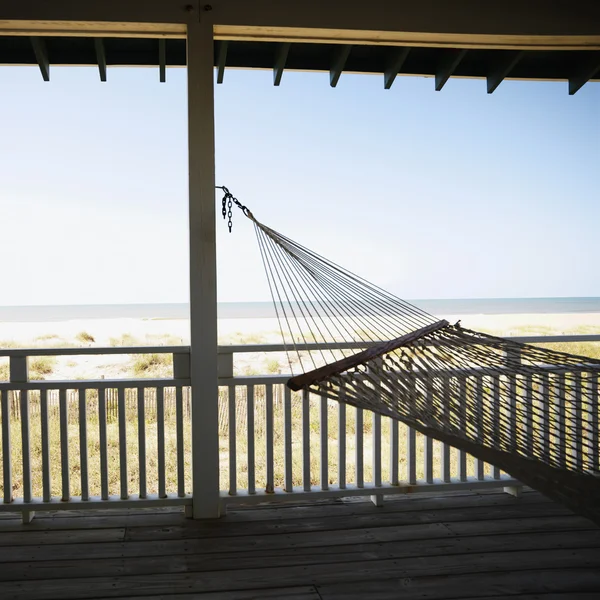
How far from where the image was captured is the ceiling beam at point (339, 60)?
250cm

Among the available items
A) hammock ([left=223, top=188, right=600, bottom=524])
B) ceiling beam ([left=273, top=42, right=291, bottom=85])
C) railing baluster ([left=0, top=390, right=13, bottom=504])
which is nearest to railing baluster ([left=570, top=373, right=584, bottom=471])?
hammock ([left=223, top=188, right=600, bottom=524])

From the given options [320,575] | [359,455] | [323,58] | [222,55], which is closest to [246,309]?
[323,58]

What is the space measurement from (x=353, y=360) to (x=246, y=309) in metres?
17.6

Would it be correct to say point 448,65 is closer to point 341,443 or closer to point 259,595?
point 341,443

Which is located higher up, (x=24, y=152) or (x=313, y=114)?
(x=313, y=114)

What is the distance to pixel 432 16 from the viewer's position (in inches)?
90.0

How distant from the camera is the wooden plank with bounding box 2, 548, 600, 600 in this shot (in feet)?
5.76

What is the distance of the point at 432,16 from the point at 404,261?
1793 centimetres

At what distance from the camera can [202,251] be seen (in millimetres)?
2223

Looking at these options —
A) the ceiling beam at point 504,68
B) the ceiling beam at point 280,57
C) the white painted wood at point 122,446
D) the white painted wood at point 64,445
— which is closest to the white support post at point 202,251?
the white painted wood at point 122,446

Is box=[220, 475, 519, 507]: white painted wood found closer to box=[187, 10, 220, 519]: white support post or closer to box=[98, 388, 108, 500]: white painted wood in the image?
box=[187, 10, 220, 519]: white support post

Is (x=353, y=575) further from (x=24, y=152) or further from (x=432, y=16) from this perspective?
(x=24, y=152)

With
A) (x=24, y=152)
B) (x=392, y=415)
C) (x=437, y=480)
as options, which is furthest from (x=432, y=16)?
(x=24, y=152)

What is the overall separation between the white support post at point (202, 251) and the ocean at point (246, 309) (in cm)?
1530
